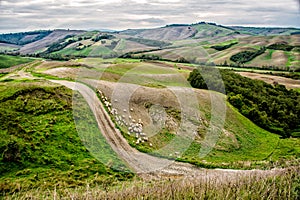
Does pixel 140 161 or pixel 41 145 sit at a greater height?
pixel 41 145

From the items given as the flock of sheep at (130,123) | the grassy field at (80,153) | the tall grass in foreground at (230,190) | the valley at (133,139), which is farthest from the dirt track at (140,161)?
the tall grass in foreground at (230,190)

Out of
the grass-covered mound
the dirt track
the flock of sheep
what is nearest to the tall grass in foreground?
the grass-covered mound

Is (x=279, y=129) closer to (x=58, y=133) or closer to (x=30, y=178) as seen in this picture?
(x=58, y=133)

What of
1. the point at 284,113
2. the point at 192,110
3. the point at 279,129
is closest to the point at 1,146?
the point at 192,110

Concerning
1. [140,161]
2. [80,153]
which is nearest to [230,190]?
[140,161]

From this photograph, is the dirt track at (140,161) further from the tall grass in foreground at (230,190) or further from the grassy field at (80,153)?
the tall grass in foreground at (230,190)

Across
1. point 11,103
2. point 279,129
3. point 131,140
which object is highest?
point 11,103

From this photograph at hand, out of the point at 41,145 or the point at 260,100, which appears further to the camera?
the point at 260,100

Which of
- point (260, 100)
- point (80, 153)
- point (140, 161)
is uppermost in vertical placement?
point (80, 153)

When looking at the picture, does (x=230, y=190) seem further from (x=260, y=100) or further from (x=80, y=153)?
(x=260, y=100)
